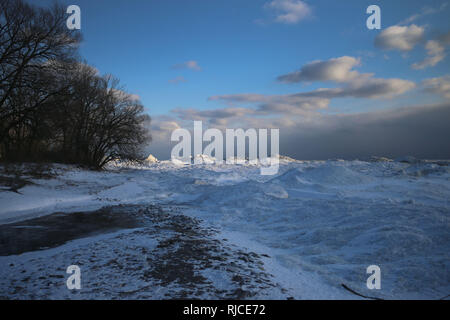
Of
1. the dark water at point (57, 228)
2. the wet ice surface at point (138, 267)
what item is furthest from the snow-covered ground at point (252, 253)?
the dark water at point (57, 228)

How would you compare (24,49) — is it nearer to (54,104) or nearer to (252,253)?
(54,104)

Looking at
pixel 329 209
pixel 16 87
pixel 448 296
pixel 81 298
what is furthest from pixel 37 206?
pixel 16 87

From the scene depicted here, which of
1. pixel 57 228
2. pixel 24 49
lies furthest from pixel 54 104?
pixel 57 228

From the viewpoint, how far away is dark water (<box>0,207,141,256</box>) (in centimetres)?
473

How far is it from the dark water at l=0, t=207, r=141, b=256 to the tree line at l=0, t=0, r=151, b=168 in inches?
493

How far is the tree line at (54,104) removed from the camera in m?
15.0

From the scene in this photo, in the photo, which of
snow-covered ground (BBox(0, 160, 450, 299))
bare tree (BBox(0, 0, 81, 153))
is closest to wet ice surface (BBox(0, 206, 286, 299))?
snow-covered ground (BBox(0, 160, 450, 299))

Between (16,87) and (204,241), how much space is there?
58.7ft

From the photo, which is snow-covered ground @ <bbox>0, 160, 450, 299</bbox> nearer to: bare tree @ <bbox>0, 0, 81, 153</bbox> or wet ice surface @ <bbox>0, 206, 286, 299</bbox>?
wet ice surface @ <bbox>0, 206, 286, 299</bbox>

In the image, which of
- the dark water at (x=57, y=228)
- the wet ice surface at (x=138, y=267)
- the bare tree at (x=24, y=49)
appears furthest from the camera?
the bare tree at (x=24, y=49)

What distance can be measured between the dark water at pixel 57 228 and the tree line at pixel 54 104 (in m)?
12.5

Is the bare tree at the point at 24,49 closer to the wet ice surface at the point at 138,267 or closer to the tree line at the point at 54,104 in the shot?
the tree line at the point at 54,104

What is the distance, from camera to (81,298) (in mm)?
2705
